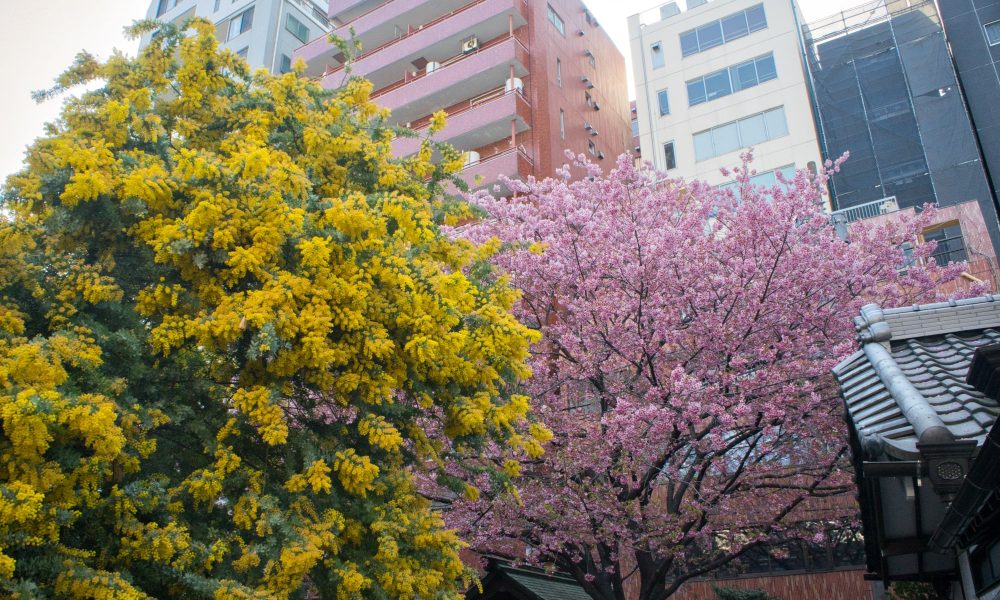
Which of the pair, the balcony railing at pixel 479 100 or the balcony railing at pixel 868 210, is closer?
the balcony railing at pixel 868 210

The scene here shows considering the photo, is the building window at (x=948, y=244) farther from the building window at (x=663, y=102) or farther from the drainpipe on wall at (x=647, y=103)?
the building window at (x=663, y=102)

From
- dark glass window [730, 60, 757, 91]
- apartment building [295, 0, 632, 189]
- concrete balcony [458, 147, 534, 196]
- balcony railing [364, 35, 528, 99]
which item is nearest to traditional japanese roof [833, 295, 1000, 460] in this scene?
concrete balcony [458, 147, 534, 196]

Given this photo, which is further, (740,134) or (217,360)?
(740,134)

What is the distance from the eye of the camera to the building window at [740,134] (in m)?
24.6

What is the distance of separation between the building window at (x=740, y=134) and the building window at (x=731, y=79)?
1.36 meters

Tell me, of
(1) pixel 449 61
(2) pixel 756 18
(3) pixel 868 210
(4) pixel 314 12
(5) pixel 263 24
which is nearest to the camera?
(2) pixel 756 18

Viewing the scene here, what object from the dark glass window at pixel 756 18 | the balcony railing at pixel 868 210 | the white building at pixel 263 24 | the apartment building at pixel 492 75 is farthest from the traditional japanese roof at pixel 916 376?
the white building at pixel 263 24

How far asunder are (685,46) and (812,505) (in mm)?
18727

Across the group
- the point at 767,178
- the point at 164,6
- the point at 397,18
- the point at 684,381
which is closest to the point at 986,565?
the point at 684,381

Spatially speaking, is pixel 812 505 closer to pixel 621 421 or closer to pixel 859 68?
pixel 621 421

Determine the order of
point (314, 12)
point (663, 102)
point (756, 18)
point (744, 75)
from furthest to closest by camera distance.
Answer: point (314, 12) → point (663, 102) → point (756, 18) → point (744, 75)

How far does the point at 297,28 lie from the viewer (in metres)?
36.6

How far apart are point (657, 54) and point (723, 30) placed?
2.54m

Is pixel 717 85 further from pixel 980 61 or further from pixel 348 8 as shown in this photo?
pixel 348 8
